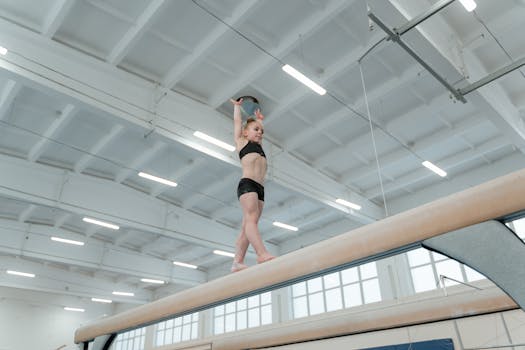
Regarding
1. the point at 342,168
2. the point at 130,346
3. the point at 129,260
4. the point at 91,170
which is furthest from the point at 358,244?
the point at 130,346

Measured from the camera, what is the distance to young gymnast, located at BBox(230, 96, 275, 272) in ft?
9.13

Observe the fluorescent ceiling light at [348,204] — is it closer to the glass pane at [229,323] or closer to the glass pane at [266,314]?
the glass pane at [266,314]

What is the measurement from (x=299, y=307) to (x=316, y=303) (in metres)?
0.75

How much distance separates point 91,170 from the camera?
33.6 ft

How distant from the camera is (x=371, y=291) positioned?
11.2 metres

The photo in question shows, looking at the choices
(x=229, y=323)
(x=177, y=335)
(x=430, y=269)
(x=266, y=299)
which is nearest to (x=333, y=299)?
(x=266, y=299)

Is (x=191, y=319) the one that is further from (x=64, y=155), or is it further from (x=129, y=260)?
(x=64, y=155)

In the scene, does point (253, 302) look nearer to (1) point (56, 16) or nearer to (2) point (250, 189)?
(1) point (56, 16)

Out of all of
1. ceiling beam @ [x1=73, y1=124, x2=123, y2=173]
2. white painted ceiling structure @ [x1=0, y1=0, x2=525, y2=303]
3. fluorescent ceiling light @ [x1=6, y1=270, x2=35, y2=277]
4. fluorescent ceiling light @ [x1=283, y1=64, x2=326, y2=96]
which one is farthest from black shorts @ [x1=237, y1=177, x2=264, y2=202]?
fluorescent ceiling light @ [x1=6, y1=270, x2=35, y2=277]

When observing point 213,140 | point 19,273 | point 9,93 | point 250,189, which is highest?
point 9,93

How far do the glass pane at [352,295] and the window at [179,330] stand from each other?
22.5 feet

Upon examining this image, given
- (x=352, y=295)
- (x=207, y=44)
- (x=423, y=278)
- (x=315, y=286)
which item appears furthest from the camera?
(x=315, y=286)

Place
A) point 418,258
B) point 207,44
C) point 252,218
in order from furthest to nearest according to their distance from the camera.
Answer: point 418,258, point 207,44, point 252,218

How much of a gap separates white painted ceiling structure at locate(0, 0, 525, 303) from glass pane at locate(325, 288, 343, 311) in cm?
192
